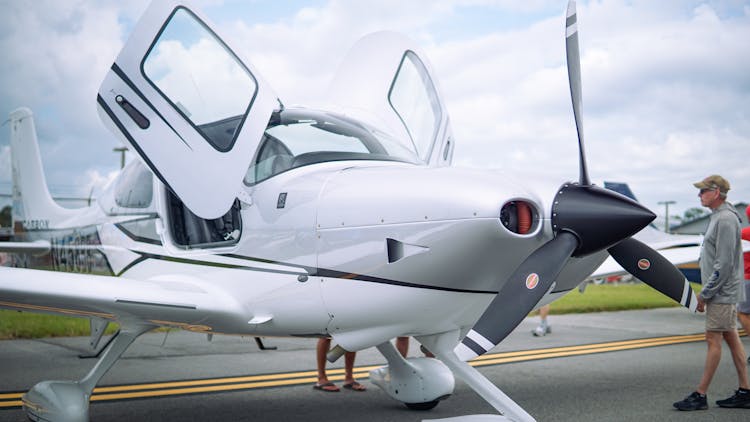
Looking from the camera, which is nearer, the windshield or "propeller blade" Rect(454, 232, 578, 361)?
"propeller blade" Rect(454, 232, 578, 361)

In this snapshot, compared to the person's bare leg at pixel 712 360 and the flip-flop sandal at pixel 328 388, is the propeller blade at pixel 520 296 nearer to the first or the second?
the person's bare leg at pixel 712 360

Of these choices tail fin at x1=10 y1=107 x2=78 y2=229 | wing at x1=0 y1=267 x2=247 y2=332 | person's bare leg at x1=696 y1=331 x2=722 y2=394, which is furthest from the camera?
tail fin at x1=10 y1=107 x2=78 y2=229

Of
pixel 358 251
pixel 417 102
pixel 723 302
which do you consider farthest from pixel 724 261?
pixel 358 251

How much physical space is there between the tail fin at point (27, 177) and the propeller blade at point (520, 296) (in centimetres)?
708

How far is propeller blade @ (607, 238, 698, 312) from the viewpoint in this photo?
14.8 ft

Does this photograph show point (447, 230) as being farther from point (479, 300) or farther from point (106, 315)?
point (106, 315)

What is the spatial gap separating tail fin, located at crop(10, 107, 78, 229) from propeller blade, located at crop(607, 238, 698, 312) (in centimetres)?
728

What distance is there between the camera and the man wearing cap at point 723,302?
5.34 meters

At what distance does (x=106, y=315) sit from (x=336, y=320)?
1.75m

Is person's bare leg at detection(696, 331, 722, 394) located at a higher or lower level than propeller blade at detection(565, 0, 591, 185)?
lower

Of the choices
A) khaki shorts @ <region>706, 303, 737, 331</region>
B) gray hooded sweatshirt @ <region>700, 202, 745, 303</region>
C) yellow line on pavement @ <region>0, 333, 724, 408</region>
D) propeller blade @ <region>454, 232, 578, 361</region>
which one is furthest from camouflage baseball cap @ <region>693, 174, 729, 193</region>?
yellow line on pavement @ <region>0, 333, 724, 408</region>

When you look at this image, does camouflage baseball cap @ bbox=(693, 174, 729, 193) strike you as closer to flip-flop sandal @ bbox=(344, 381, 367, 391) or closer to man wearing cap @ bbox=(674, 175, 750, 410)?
man wearing cap @ bbox=(674, 175, 750, 410)

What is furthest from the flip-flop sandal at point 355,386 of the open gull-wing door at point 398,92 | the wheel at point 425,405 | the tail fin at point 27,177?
the tail fin at point 27,177

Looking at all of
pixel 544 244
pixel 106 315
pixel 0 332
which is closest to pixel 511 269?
pixel 544 244
